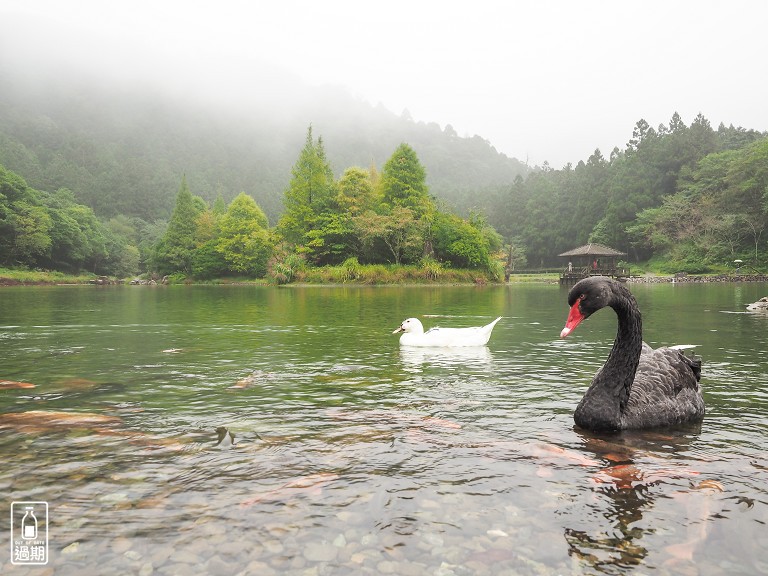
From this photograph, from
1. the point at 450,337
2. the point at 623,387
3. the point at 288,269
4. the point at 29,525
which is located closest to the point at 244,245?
the point at 288,269

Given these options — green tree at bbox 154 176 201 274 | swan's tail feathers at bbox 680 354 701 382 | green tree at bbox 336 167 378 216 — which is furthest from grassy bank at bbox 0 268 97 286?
swan's tail feathers at bbox 680 354 701 382

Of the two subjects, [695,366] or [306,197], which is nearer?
[695,366]

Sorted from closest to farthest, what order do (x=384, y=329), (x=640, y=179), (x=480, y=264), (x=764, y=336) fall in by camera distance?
(x=764, y=336), (x=384, y=329), (x=480, y=264), (x=640, y=179)

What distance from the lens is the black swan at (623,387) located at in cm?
538

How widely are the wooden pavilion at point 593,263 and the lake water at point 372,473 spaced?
59.9 metres

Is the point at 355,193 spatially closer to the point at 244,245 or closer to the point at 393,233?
the point at 393,233

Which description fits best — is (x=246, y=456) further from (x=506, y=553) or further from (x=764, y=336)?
(x=764, y=336)

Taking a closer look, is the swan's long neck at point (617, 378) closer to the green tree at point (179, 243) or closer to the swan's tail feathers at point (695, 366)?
the swan's tail feathers at point (695, 366)

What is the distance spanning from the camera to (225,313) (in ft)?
70.1

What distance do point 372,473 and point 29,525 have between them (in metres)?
2.52

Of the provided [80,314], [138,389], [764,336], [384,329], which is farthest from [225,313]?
[764,336]

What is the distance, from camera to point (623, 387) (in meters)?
5.48

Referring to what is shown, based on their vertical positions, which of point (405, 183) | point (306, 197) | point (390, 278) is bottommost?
point (390, 278)

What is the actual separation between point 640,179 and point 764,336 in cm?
9079
